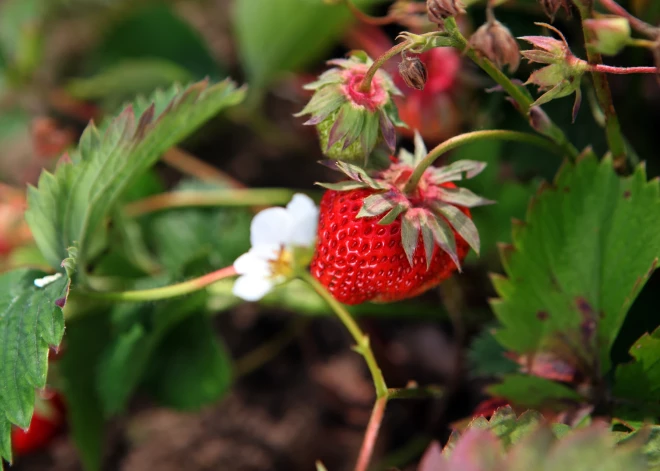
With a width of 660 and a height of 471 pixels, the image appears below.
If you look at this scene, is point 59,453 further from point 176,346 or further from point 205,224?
point 205,224

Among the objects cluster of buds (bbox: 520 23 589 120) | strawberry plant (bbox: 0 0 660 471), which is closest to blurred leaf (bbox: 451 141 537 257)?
strawberry plant (bbox: 0 0 660 471)

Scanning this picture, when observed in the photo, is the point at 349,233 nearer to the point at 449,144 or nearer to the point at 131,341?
the point at 449,144

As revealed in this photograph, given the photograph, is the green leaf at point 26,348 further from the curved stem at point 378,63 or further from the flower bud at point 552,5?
the flower bud at point 552,5

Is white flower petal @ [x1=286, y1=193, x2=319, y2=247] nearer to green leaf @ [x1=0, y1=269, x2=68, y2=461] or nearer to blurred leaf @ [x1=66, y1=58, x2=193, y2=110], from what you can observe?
green leaf @ [x1=0, y1=269, x2=68, y2=461]

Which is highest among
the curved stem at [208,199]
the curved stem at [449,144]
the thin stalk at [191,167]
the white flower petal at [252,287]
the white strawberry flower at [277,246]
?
the curved stem at [449,144]

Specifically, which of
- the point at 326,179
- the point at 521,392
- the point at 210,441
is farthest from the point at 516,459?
the point at 326,179

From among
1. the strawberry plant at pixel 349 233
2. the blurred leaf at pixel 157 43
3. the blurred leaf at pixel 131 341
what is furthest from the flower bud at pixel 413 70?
the blurred leaf at pixel 157 43
